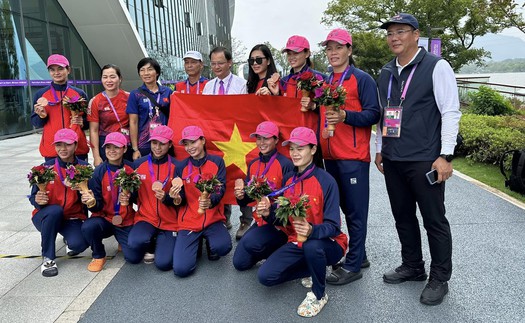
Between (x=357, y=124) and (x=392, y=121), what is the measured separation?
303 millimetres

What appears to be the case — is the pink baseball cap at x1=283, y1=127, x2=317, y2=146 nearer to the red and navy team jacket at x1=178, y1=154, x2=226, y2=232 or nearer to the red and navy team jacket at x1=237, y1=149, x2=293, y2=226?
the red and navy team jacket at x1=237, y1=149, x2=293, y2=226

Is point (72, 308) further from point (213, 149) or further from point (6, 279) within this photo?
point (213, 149)

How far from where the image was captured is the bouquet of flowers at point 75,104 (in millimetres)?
4759

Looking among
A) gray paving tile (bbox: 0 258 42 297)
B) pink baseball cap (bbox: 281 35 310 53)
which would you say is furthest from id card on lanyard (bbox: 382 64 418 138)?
gray paving tile (bbox: 0 258 42 297)

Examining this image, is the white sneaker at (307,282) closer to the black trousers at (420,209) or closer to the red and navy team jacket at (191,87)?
the black trousers at (420,209)

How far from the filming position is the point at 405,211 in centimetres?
386

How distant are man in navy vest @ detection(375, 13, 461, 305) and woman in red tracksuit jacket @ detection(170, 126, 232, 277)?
1.85 m

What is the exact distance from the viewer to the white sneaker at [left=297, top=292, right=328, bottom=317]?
347cm

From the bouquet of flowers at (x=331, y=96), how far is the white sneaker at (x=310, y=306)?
5.26 ft

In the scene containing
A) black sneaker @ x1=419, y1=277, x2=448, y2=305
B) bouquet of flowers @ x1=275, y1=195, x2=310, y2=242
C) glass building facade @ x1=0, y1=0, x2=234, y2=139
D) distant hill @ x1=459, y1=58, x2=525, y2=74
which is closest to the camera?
bouquet of flowers @ x1=275, y1=195, x2=310, y2=242

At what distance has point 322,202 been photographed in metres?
3.74

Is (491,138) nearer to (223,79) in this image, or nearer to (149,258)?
(223,79)

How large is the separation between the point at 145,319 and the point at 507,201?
5.77 meters

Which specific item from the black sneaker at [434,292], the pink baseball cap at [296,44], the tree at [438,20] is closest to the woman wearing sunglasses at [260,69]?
the pink baseball cap at [296,44]
